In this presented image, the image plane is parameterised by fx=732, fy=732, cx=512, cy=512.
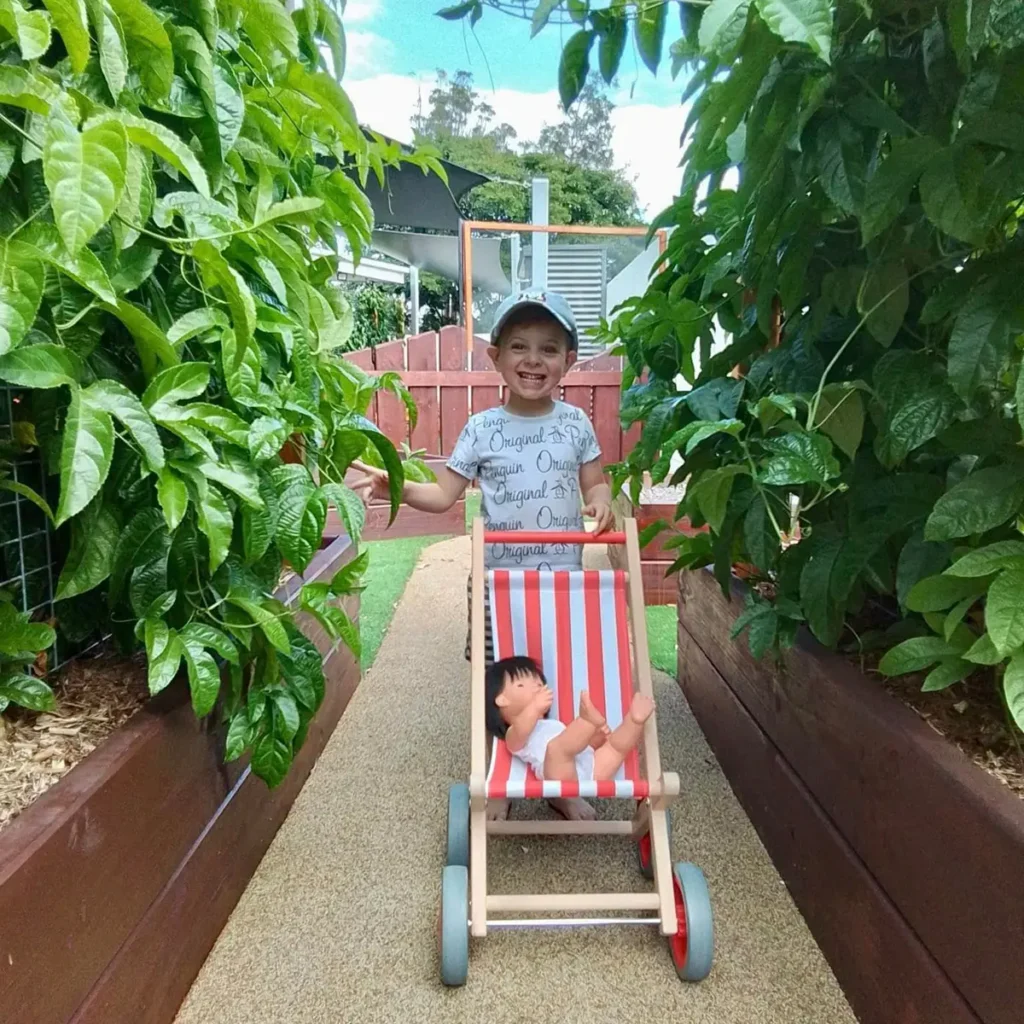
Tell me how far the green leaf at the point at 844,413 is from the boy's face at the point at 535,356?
85cm

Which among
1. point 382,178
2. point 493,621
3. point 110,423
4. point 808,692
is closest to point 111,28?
point 110,423

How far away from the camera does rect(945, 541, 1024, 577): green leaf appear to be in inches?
37.2

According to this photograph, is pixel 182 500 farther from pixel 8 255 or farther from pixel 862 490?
pixel 862 490

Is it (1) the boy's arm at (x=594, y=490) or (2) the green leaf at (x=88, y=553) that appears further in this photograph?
(1) the boy's arm at (x=594, y=490)

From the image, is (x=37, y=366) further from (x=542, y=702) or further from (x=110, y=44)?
(x=542, y=702)

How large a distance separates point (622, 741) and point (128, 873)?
0.86 metres

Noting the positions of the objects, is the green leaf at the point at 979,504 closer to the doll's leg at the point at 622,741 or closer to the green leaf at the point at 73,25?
the doll's leg at the point at 622,741

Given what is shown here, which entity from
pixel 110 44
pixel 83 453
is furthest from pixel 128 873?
pixel 110 44

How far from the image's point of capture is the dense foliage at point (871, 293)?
0.88 meters

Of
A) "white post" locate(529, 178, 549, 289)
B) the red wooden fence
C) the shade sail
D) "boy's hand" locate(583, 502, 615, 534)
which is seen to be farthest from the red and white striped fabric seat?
the shade sail

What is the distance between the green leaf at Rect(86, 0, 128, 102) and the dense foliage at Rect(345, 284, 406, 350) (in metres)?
6.61

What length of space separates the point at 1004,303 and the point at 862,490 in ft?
1.36

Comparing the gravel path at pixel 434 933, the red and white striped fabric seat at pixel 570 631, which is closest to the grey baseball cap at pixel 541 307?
the red and white striped fabric seat at pixel 570 631

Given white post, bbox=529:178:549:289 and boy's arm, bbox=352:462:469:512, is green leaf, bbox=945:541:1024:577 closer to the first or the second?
boy's arm, bbox=352:462:469:512
